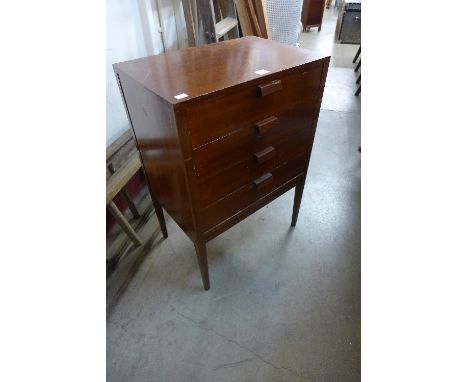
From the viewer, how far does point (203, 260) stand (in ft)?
3.64

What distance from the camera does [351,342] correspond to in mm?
1088

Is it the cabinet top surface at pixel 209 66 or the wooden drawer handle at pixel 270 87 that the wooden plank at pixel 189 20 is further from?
the wooden drawer handle at pixel 270 87

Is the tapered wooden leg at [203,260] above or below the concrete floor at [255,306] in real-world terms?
above

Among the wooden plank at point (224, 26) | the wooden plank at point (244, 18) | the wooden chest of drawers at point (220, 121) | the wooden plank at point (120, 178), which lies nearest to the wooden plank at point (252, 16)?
the wooden plank at point (244, 18)

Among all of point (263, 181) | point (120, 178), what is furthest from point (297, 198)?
point (120, 178)

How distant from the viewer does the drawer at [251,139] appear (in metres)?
0.81

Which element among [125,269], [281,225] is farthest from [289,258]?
[125,269]

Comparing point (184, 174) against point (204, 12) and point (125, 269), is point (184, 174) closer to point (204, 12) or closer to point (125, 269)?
point (125, 269)

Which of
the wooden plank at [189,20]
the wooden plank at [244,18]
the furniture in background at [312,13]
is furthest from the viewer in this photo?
the furniture in background at [312,13]

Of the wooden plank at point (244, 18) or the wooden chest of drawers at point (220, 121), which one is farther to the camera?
the wooden plank at point (244, 18)

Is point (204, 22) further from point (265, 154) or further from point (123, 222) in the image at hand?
point (123, 222)

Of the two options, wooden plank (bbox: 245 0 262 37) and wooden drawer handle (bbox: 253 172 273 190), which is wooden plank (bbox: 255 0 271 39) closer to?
wooden plank (bbox: 245 0 262 37)

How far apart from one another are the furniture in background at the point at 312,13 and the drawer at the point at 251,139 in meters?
4.95

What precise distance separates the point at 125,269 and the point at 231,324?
23.3 inches
